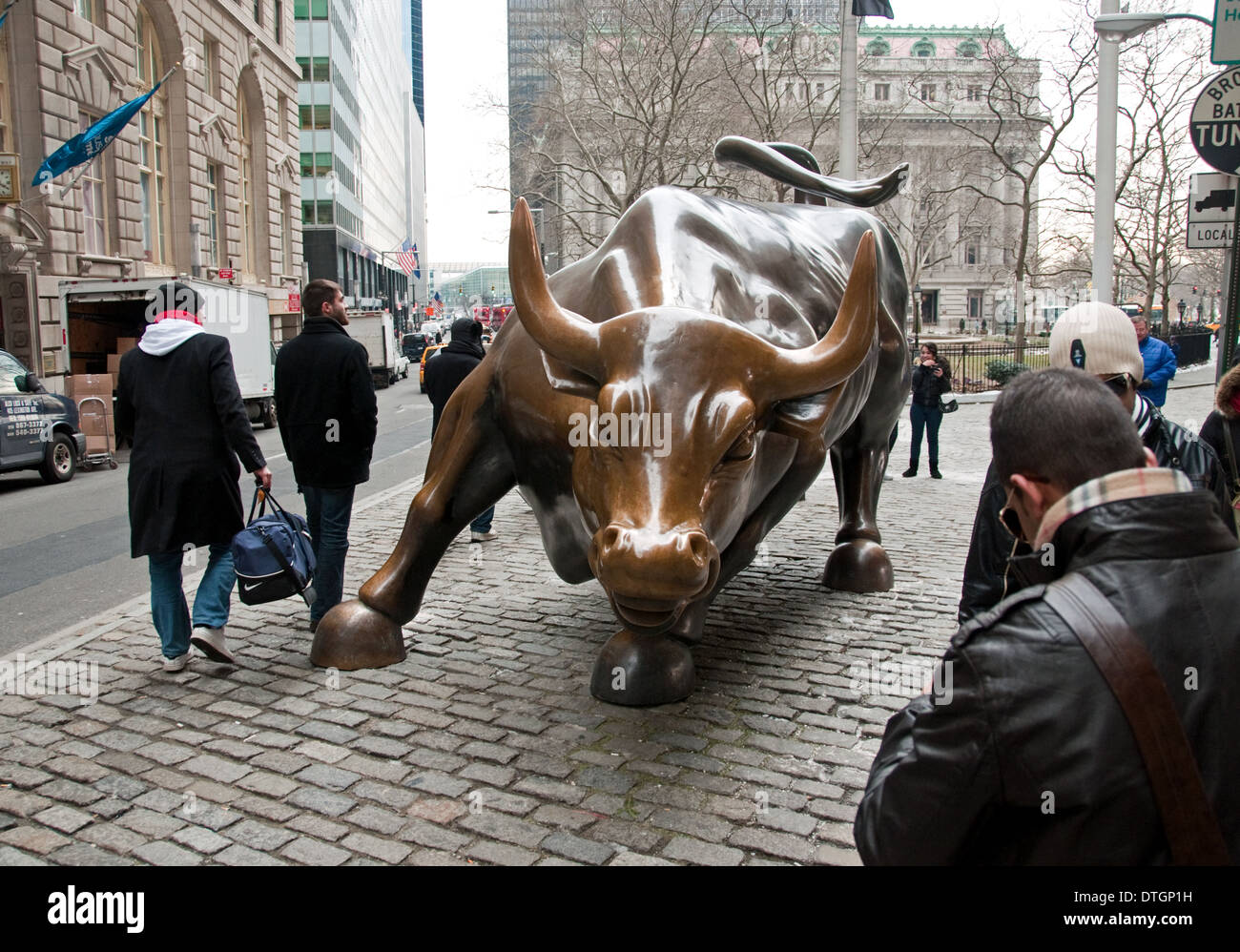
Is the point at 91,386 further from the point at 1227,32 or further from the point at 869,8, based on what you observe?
the point at 1227,32

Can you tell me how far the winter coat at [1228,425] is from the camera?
4.82 meters

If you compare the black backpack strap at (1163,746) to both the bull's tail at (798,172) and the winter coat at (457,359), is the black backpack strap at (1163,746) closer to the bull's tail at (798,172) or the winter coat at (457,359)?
the bull's tail at (798,172)

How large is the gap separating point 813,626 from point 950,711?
15.0 ft

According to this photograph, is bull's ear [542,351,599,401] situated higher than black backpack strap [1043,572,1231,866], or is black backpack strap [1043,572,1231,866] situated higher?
bull's ear [542,351,599,401]

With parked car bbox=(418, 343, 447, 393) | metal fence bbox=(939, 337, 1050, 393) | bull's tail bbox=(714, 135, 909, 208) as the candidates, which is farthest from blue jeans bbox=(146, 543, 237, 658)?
metal fence bbox=(939, 337, 1050, 393)

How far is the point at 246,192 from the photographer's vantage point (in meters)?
37.8

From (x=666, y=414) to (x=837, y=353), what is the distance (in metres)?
0.79

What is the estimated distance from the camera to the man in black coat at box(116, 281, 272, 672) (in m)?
5.05

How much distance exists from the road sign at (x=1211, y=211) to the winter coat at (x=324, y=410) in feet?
21.4

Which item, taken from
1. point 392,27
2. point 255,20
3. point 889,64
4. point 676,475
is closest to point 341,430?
point 676,475

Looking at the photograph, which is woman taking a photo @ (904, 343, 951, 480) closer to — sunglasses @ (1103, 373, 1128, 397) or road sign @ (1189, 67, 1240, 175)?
road sign @ (1189, 67, 1240, 175)

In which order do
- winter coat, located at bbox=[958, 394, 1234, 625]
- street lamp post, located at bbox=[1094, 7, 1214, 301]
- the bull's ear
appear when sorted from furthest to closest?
1. street lamp post, located at bbox=[1094, 7, 1214, 301]
2. the bull's ear
3. winter coat, located at bbox=[958, 394, 1234, 625]

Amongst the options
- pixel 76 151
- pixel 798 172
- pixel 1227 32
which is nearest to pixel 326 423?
pixel 798 172

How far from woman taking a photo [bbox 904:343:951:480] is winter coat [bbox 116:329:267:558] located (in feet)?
30.4
